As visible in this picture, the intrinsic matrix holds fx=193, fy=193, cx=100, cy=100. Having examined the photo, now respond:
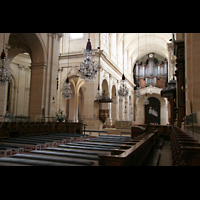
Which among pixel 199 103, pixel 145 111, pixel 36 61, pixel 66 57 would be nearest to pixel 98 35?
pixel 66 57

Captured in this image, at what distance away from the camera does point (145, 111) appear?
108 feet

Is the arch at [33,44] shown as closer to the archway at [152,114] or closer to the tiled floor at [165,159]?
the tiled floor at [165,159]

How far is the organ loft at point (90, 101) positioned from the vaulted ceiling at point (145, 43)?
15cm

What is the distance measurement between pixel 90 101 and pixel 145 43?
1705 centimetres

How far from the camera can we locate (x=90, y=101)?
1599 cm

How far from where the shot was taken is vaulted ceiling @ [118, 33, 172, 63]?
988 inches

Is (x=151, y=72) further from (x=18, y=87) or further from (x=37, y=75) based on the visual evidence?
(x=37, y=75)

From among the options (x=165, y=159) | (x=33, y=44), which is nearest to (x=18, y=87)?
(x=33, y=44)

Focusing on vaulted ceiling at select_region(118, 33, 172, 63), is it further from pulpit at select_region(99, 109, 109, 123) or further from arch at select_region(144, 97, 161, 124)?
pulpit at select_region(99, 109, 109, 123)

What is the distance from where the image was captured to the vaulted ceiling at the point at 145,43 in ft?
82.3

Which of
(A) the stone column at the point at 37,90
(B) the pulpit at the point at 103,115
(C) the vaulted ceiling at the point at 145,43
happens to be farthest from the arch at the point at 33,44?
(C) the vaulted ceiling at the point at 145,43

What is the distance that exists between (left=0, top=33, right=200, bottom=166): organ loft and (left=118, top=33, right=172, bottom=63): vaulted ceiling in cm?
15

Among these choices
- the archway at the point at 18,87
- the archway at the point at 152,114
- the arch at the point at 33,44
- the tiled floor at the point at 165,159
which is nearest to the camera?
the tiled floor at the point at 165,159
